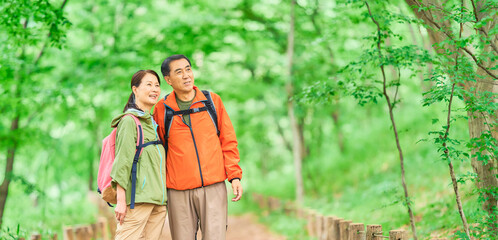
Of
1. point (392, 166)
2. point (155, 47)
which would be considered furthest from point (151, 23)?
point (392, 166)

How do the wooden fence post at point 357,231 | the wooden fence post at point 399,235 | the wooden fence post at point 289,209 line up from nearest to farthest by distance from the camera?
1. the wooden fence post at point 399,235
2. the wooden fence post at point 357,231
3. the wooden fence post at point 289,209

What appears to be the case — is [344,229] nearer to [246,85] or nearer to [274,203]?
[274,203]

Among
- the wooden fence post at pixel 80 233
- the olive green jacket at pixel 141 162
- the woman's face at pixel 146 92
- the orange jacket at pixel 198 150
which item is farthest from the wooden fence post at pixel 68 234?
the woman's face at pixel 146 92

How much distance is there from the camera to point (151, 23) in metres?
12.3

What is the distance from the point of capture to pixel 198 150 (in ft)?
12.0

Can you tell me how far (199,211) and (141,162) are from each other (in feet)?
2.25

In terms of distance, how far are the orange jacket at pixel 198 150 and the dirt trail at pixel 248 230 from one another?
497 centimetres

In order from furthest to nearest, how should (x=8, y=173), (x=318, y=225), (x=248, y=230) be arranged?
(x=248, y=230)
(x=8, y=173)
(x=318, y=225)

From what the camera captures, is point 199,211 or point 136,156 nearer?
point 136,156

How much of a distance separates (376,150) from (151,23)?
7.16m

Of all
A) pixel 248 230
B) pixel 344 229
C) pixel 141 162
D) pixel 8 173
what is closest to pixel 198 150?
pixel 141 162

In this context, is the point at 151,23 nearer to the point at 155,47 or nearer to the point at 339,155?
the point at 155,47

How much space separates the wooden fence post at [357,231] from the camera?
447cm

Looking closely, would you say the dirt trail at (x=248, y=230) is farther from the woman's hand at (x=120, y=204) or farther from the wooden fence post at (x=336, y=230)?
the woman's hand at (x=120, y=204)
